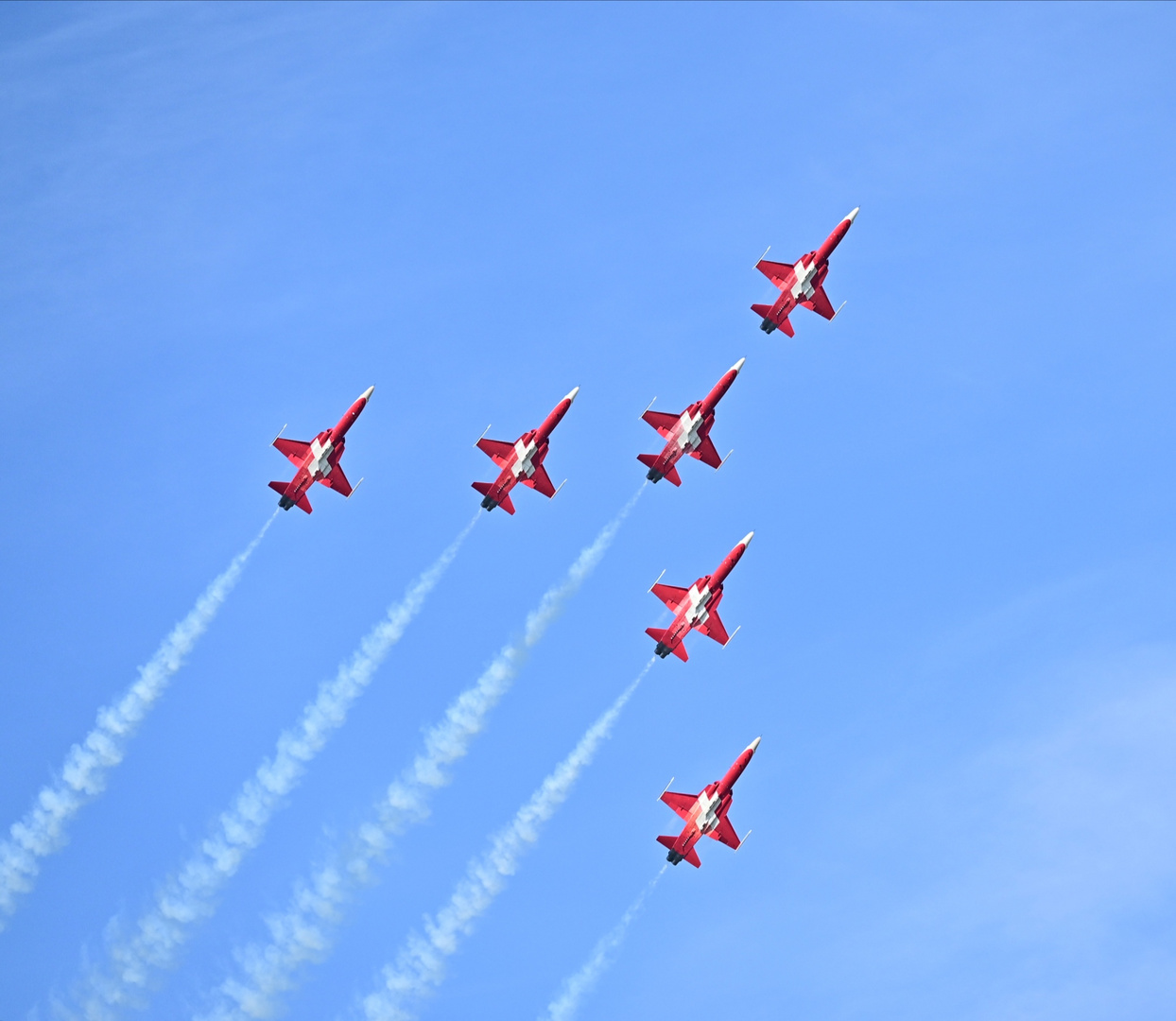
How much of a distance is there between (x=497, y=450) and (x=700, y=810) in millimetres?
27208

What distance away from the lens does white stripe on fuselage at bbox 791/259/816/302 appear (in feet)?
447

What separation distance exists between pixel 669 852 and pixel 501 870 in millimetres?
11072

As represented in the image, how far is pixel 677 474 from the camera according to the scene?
133125mm

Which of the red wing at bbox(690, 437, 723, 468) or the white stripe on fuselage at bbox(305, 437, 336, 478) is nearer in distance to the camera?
the white stripe on fuselage at bbox(305, 437, 336, 478)

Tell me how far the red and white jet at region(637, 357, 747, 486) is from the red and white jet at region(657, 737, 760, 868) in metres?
19.1

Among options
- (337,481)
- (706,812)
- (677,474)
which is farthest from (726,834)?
(337,481)

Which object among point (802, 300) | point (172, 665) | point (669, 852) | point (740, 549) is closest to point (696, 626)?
point (740, 549)

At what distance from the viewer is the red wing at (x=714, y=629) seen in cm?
13338

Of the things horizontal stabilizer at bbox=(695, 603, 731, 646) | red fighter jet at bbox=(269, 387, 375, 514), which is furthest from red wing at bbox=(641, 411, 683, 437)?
red fighter jet at bbox=(269, 387, 375, 514)

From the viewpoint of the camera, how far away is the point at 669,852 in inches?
5143

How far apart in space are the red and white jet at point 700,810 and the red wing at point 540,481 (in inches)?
842

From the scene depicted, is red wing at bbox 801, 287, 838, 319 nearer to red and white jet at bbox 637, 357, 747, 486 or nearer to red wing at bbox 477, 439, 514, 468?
red and white jet at bbox 637, 357, 747, 486

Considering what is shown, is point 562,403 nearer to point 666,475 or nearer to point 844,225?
point 666,475

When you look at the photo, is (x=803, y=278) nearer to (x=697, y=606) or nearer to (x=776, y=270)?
(x=776, y=270)
